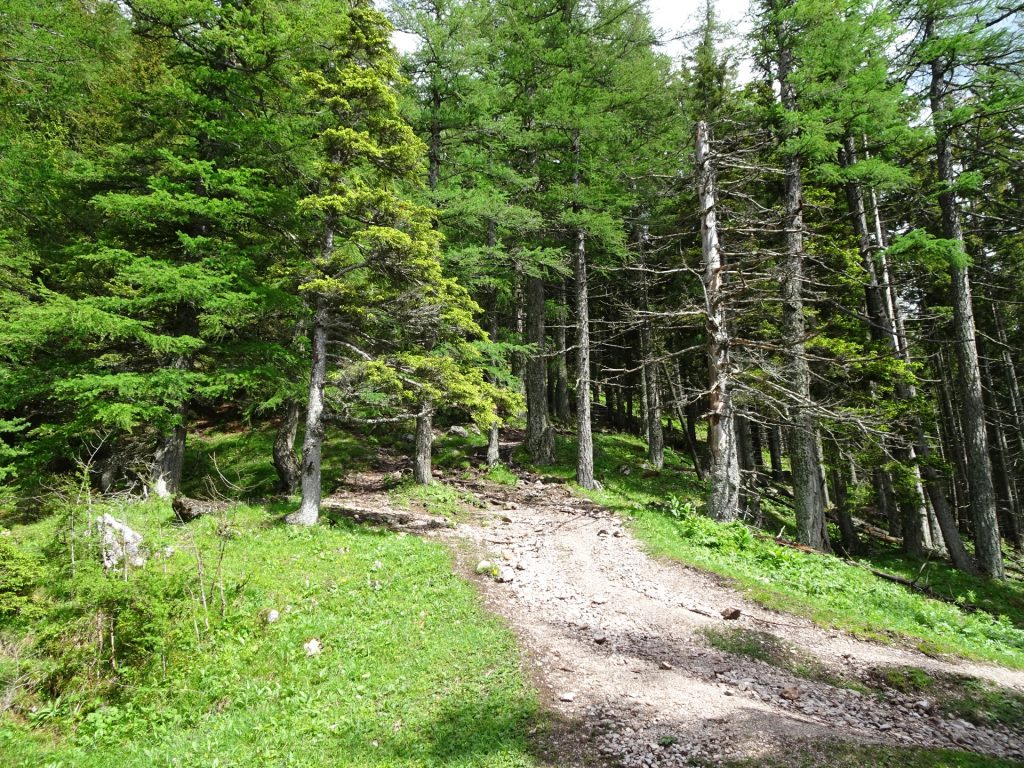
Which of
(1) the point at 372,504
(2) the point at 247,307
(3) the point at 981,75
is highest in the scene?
(3) the point at 981,75

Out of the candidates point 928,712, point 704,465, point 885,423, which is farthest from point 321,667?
point 704,465

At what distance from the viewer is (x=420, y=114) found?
14.9 m

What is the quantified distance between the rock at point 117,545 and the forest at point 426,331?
7cm

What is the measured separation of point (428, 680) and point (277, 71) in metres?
15.2

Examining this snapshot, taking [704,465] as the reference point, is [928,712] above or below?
below

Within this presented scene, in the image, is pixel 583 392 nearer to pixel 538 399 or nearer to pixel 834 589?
pixel 538 399

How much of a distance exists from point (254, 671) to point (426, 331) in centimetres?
851

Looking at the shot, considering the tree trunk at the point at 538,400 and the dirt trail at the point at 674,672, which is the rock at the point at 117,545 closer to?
the dirt trail at the point at 674,672

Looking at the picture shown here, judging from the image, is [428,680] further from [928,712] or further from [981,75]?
[981,75]

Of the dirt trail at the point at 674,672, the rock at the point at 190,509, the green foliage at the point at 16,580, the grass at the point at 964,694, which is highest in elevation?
the rock at the point at 190,509

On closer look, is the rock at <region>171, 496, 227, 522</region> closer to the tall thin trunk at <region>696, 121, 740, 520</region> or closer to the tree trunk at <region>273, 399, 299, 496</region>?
the tree trunk at <region>273, 399, 299, 496</region>

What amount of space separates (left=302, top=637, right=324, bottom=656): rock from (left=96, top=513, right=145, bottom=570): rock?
9.66ft

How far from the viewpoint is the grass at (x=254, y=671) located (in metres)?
4.91

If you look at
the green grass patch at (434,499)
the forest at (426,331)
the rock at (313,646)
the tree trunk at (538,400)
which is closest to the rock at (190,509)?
the forest at (426,331)
